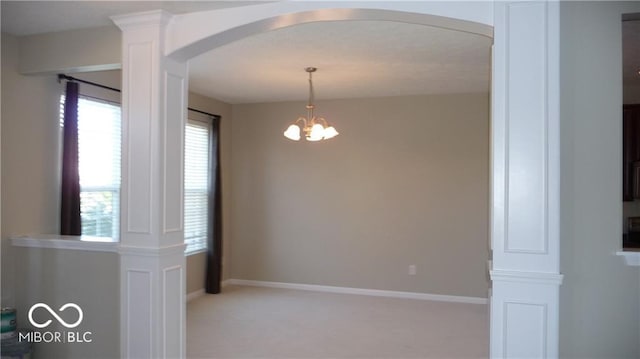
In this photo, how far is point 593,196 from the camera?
2627 millimetres

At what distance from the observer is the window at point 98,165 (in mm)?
4523

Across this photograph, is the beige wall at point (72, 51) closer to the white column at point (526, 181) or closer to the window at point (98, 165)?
the window at point (98, 165)

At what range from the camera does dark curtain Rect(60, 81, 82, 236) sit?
4148 millimetres

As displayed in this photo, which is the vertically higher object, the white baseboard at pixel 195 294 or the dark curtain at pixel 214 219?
the dark curtain at pixel 214 219

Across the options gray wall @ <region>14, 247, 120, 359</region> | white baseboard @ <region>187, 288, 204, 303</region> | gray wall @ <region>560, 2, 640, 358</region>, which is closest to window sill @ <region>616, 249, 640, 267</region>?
gray wall @ <region>560, 2, 640, 358</region>

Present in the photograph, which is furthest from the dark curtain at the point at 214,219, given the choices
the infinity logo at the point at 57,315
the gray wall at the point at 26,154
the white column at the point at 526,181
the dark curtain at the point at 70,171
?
the white column at the point at 526,181

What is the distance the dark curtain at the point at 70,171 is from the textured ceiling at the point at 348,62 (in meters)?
1.09

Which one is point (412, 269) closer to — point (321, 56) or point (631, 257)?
point (321, 56)

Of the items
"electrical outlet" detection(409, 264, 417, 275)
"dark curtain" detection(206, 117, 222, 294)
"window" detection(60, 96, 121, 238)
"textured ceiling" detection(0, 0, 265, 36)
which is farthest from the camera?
"dark curtain" detection(206, 117, 222, 294)

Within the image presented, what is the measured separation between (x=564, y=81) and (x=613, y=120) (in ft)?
1.03

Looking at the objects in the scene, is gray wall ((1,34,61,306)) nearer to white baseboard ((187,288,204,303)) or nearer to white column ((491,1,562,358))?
white baseboard ((187,288,204,303))

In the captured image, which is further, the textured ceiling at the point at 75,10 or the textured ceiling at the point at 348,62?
the textured ceiling at the point at 348,62

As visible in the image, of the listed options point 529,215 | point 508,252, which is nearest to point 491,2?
point 529,215

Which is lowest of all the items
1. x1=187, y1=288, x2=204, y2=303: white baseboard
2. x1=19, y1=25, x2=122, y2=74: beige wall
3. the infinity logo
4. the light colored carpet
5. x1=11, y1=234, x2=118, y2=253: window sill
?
the light colored carpet
